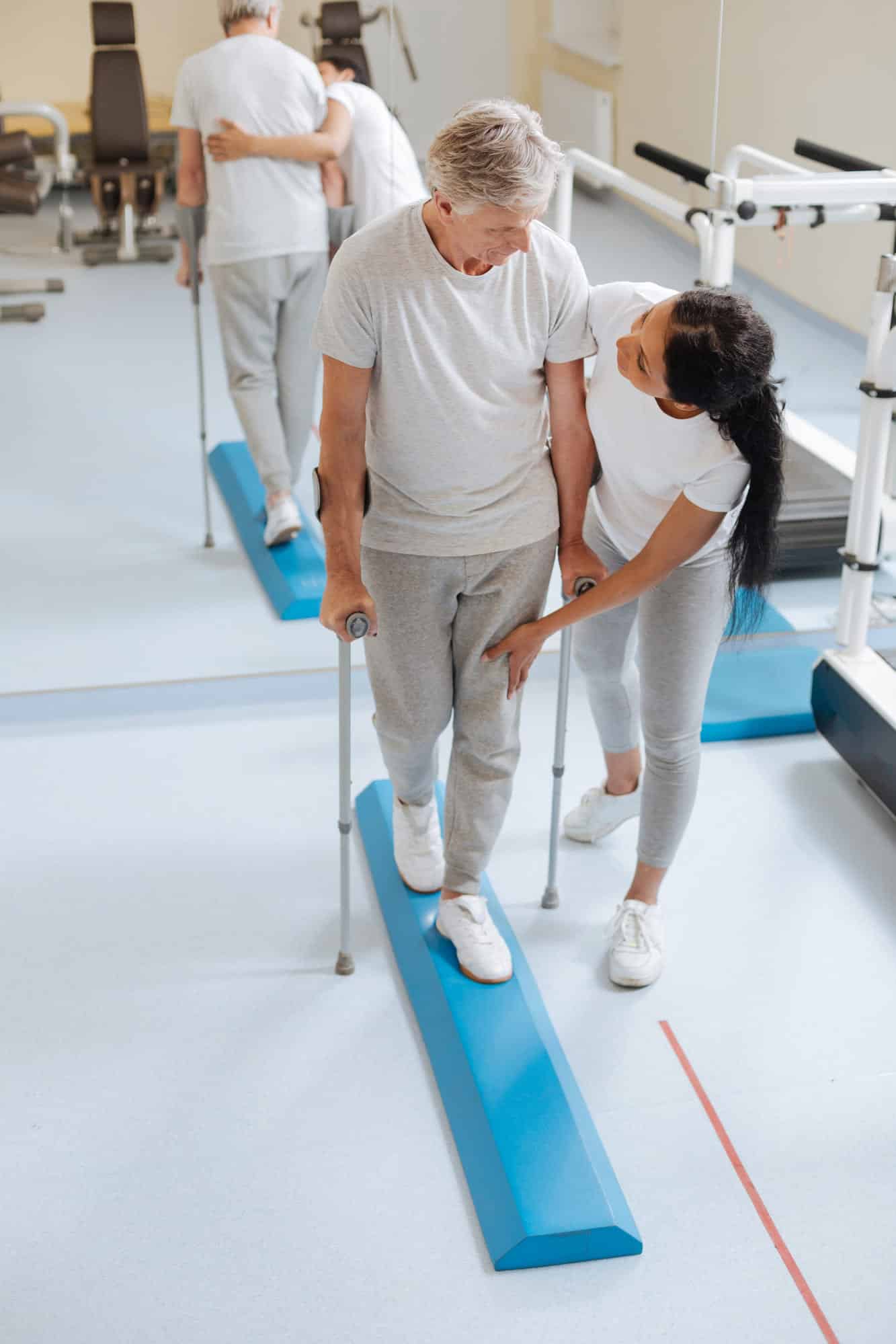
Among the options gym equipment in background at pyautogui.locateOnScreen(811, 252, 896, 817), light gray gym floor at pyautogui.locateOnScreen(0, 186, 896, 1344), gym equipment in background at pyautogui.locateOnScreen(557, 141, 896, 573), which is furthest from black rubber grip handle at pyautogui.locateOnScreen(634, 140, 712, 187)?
gym equipment in background at pyautogui.locateOnScreen(811, 252, 896, 817)

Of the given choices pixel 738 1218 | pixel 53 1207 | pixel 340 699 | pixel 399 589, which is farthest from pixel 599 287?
pixel 53 1207

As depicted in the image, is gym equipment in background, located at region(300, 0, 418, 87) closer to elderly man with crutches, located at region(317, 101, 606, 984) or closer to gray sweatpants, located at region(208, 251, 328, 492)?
gray sweatpants, located at region(208, 251, 328, 492)

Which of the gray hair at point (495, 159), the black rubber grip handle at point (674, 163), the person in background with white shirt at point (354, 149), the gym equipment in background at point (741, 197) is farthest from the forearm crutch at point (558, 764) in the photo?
the person in background with white shirt at point (354, 149)

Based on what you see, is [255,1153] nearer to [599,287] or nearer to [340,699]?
[340,699]

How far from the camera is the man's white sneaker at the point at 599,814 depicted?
2902mm

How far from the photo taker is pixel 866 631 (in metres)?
3.26

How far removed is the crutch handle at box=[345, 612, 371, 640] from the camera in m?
2.11

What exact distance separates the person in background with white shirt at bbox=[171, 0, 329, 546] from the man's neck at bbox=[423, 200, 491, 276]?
124 cm

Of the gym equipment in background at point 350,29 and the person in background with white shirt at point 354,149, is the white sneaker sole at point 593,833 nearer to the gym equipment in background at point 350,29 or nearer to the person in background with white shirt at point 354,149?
the person in background with white shirt at point 354,149

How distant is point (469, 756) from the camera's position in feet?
7.77

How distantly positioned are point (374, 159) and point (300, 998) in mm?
2051

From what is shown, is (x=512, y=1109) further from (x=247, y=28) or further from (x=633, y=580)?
(x=247, y=28)

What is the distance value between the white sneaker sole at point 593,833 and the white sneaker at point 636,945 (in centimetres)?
35

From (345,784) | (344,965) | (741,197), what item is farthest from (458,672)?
(741,197)
